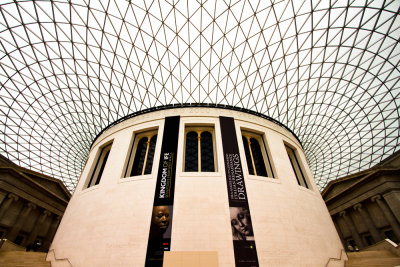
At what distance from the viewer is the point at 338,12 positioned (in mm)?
17516

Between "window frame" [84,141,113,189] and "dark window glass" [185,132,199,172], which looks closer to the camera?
"dark window glass" [185,132,199,172]

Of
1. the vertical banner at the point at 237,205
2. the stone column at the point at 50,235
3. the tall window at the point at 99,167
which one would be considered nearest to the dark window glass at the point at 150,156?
the tall window at the point at 99,167

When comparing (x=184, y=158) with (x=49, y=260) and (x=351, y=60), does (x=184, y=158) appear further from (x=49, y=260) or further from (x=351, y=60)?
(x=351, y=60)

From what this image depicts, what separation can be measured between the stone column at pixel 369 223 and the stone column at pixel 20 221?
45937 mm

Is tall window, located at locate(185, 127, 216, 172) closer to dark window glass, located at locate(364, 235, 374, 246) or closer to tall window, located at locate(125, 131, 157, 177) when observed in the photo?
tall window, located at locate(125, 131, 157, 177)

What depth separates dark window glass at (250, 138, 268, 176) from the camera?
17328mm

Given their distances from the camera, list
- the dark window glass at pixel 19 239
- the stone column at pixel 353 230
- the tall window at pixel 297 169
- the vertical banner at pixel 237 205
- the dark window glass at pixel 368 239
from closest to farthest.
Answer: the vertical banner at pixel 237 205, the tall window at pixel 297 169, the dark window glass at pixel 19 239, the dark window glass at pixel 368 239, the stone column at pixel 353 230

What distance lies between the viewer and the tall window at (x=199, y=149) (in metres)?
16.3

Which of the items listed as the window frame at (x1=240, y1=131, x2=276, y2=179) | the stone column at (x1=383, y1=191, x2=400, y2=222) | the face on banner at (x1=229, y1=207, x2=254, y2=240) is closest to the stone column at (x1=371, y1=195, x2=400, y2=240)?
the stone column at (x1=383, y1=191, x2=400, y2=222)

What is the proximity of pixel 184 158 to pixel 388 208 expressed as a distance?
1061 inches

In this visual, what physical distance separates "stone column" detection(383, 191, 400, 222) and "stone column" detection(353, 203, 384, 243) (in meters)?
3.62

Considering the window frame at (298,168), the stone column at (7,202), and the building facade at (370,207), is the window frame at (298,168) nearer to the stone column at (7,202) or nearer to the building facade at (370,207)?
the building facade at (370,207)

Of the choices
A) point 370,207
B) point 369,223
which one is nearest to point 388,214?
point 370,207

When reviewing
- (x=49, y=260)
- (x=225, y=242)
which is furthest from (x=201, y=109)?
(x=49, y=260)
